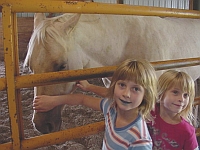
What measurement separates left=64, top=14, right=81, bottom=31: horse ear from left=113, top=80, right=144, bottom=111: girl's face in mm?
583

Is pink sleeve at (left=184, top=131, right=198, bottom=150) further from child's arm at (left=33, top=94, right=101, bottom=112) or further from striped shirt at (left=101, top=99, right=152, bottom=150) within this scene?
child's arm at (left=33, top=94, right=101, bottom=112)

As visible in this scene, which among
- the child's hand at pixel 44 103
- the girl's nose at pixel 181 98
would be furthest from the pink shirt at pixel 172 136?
the child's hand at pixel 44 103

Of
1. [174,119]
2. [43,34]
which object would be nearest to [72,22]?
[43,34]

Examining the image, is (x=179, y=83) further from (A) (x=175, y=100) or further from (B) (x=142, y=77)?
(B) (x=142, y=77)

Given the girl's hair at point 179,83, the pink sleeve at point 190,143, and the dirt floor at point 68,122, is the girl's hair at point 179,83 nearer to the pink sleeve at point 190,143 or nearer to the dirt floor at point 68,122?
the pink sleeve at point 190,143

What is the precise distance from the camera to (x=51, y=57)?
4.27ft

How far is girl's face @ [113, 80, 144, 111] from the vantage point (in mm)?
889

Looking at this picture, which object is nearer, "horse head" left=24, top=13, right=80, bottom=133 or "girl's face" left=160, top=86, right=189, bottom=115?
"girl's face" left=160, top=86, right=189, bottom=115

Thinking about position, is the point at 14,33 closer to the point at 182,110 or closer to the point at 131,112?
the point at 131,112

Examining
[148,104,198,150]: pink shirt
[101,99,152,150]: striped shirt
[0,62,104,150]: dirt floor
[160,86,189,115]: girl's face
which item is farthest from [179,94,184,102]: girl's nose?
[0,62,104,150]: dirt floor

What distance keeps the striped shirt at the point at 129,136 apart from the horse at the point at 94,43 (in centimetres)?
51

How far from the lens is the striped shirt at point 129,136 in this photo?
0.85 metres

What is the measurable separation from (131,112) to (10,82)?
47cm

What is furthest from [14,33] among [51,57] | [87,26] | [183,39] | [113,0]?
[113,0]
